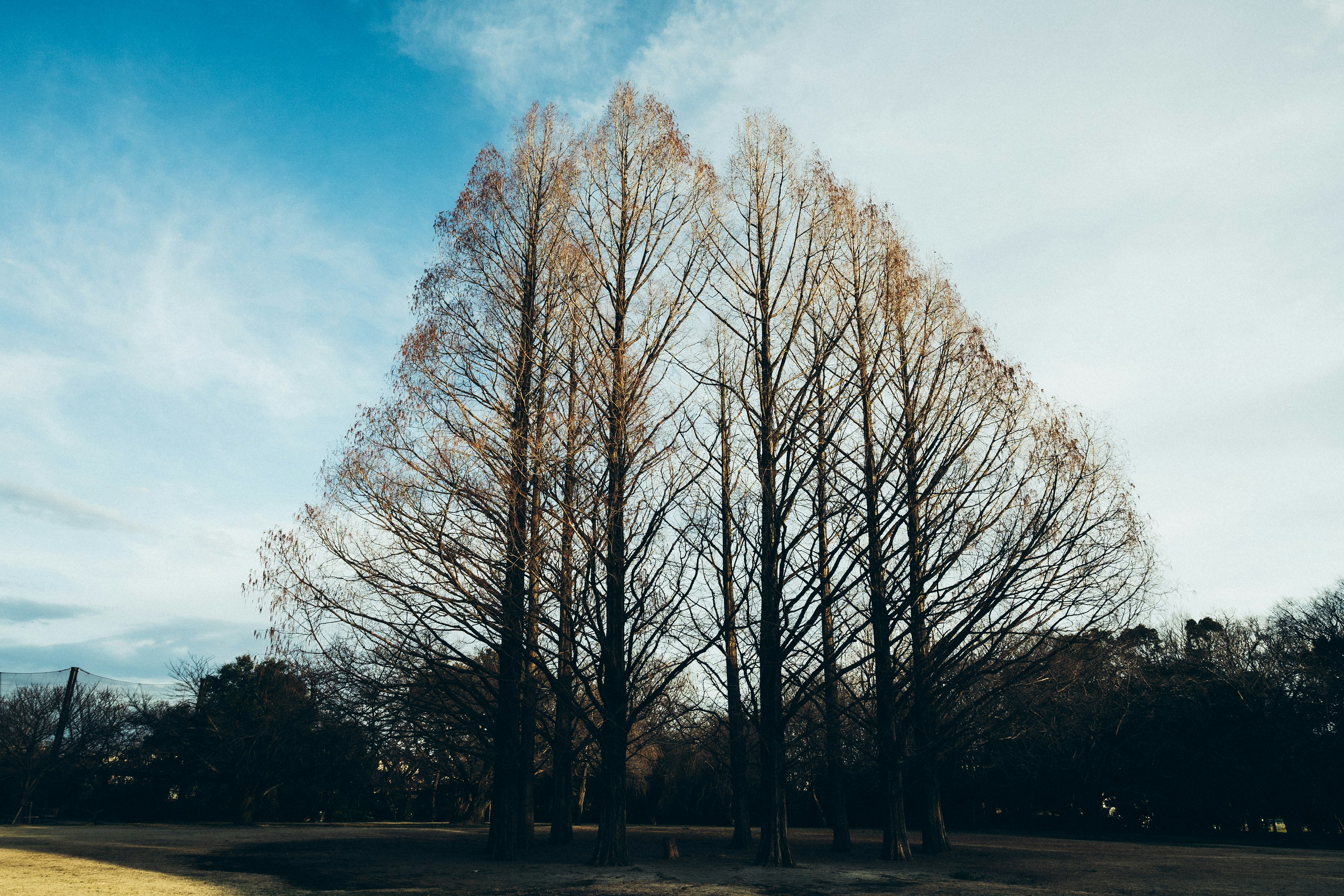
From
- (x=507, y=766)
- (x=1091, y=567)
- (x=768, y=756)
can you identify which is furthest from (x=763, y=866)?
(x=1091, y=567)

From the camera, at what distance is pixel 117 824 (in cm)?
2867

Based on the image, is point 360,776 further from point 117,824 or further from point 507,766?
point 507,766

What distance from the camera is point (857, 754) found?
64.4 ft

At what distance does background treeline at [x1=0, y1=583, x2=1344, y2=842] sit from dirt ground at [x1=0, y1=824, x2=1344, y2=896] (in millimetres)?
2204

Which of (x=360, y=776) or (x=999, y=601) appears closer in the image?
(x=999, y=601)

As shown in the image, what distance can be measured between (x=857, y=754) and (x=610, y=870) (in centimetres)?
995

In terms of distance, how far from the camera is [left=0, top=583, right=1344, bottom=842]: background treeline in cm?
1870

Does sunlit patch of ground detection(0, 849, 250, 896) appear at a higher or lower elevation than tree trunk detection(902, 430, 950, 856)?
lower

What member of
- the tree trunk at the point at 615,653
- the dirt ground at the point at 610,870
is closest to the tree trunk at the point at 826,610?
the dirt ground at the point at 610,870

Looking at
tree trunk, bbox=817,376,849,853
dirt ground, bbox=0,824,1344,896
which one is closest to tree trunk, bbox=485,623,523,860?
dirt ground, bbox=0,824,1344,896

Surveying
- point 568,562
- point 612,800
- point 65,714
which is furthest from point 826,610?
point 65,714

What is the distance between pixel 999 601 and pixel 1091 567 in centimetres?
183

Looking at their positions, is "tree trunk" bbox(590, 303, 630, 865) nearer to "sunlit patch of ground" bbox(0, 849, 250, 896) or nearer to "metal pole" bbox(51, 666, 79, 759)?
"sunlit patch of ground" bbox(0, 849, 250, 896)

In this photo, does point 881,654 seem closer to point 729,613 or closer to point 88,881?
point 729,613
